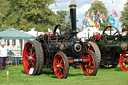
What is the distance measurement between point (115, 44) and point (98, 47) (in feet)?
3.24

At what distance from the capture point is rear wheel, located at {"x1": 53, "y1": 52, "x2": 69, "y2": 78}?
9.14 metres

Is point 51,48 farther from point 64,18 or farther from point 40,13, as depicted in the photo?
point 64,18

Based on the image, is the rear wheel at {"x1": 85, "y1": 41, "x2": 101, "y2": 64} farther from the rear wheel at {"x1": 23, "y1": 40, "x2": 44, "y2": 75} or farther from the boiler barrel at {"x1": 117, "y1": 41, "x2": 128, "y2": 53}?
the rear wheel at {"x1": 23, "y1": 40, "x2": 44, "y2": 75}

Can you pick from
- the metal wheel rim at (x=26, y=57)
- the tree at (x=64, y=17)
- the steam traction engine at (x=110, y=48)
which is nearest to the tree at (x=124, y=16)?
the tree at (x=64, y=17)

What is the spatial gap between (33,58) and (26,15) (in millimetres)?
26398

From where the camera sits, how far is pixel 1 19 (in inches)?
1492

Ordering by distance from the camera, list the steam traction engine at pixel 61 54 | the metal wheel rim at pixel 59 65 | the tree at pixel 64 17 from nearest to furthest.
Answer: the metal wheel rim at pixel 59 65 < the steam traction engine at pixel 61 54 < the tree at pixel 64 17

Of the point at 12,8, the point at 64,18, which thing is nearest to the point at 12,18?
the point at 12,8

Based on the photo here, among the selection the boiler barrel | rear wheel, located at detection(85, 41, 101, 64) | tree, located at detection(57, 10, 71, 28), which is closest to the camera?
the boiler barrel

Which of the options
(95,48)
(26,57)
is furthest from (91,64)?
(95,48)

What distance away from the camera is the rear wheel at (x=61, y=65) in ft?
30.0

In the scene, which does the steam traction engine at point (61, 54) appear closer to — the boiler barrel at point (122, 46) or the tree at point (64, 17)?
the boiler barrel at point (122, 46)

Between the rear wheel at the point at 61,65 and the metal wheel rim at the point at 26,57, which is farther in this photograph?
the metal wheel rim at the point at 26,57

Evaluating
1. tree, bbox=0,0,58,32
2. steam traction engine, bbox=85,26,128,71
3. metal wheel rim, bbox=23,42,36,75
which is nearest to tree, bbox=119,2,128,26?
tree, bbox=0,0,58,32
